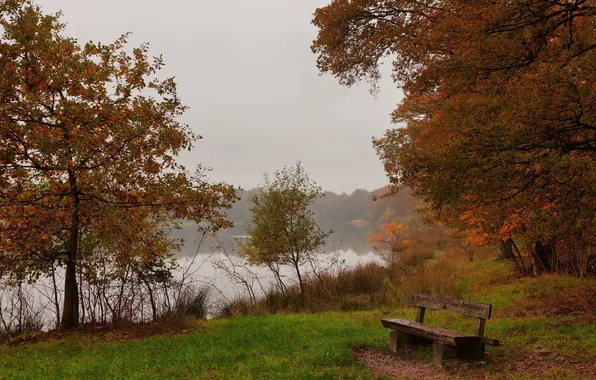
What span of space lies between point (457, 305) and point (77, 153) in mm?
6460

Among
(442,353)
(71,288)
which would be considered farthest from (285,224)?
(442,353)

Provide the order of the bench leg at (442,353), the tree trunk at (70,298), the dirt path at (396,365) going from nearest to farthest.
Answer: the dirt path at (396,365), the bench leg at (442,353), the tree trunk at (70,298)

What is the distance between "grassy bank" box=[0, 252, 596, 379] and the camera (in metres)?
5.18

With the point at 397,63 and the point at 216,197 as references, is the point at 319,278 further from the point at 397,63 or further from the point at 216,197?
the point at 397,63

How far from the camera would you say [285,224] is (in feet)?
47.1

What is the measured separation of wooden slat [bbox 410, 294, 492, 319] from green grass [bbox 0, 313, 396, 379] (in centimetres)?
91

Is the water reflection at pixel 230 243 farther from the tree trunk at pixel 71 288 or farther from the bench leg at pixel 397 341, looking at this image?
the bench leg at pixel 397 341

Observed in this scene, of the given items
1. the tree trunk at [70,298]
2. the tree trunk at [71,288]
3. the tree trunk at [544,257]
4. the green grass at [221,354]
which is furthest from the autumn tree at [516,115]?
the tree trunk at [70,298]

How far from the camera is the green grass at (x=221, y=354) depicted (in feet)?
17.4

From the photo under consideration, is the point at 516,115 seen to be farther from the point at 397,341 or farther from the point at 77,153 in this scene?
the point at 77,153

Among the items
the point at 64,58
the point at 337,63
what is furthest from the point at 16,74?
the point at 337,63

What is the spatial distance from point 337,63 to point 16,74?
23.1ft

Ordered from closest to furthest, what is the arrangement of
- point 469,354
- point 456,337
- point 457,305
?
point 456,337, point 469,354, point 457,305

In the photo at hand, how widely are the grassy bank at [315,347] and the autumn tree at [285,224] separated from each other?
4.46 meters
